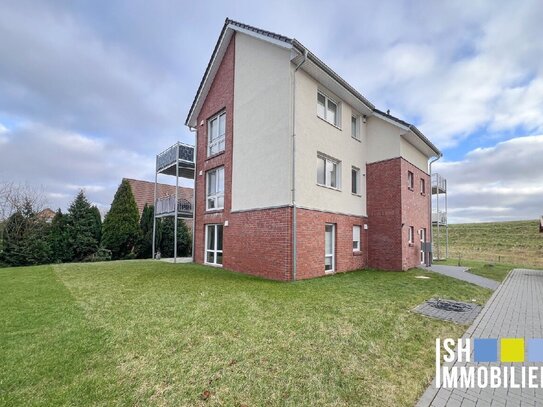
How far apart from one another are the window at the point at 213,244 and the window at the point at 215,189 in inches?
43.4

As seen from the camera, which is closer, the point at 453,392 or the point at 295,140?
the point at 453,392

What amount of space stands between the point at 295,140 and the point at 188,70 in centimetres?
954

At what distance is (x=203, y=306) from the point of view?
627cm

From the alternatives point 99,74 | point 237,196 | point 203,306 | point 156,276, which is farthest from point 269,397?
point 99,74

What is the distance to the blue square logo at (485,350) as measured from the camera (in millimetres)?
4204

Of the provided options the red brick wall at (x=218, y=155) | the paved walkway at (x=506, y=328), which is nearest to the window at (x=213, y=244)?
the red brick wall at (x=218, y=155)

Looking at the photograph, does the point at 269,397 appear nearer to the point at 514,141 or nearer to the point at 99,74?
the point at 99,74

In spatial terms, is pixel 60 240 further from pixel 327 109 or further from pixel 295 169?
pixel 327 109

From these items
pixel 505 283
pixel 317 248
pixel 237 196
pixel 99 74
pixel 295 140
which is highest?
pixel 99 74

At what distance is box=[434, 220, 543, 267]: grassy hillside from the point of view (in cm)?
2469

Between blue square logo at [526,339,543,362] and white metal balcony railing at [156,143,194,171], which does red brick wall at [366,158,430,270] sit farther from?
white metal balcony railing at [156,143,194,171]

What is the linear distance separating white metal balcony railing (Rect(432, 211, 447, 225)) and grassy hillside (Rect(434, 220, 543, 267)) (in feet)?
11.6

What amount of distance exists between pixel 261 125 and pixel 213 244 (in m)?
6.57

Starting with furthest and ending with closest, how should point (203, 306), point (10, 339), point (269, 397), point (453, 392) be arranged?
1. point (203, 306)
2. point (10, 339)
3. point (453, 392)
4. point (269, 397)
